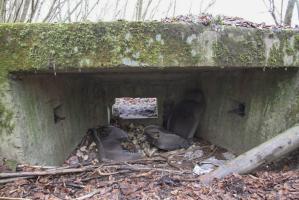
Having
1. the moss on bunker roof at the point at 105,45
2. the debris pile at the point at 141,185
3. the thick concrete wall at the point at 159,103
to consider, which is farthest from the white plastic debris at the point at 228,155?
the moss on bunker roof at the point at 105,45

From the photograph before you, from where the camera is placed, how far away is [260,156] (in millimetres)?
2812

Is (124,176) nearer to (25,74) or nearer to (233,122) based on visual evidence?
(25,74)

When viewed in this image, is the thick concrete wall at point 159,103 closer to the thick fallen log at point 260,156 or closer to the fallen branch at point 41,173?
the fallen branch at point 41,173

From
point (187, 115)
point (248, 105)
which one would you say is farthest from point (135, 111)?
point (248, 105)

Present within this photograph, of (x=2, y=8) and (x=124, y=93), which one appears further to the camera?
(x=124, y=93)

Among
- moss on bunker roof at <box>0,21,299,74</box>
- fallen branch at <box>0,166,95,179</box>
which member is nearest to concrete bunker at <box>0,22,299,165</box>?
moss on bunker roof at <box>0,21,299,74</box>

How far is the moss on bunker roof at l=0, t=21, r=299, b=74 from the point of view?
2.58m

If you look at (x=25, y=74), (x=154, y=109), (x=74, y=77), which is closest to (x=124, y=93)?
(x=154, y=109)

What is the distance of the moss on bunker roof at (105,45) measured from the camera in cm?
258

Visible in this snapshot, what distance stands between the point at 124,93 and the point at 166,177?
147 inches

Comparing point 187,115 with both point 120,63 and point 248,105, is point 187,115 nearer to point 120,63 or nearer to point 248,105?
point 248,105

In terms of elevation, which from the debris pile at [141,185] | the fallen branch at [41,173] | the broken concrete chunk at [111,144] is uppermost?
the fallen branch at [41,173]

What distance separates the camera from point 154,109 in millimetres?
7082

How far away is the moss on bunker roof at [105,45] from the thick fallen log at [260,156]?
0.93 meters
